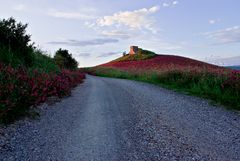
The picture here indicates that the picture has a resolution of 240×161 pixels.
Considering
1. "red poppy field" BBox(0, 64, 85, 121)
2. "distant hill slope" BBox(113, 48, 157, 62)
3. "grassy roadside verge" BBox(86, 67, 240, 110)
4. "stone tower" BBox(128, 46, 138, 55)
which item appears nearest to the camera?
"red poppy field" BBox(0, 64, 85, 121)

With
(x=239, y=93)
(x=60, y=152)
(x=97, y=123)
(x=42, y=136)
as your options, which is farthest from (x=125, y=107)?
(x=239, y=93)

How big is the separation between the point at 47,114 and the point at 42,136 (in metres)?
1.96

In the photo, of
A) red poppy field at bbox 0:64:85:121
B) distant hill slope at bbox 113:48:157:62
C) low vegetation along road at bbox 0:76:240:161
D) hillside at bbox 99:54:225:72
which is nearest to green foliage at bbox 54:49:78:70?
hillside at bbox 99:54:225:72

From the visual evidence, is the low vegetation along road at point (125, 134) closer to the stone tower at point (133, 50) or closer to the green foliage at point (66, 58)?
the green foliage at point (66, 58)

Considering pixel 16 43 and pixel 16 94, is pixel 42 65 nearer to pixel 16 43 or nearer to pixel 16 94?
pixel 16 43

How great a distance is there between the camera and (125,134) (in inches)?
213

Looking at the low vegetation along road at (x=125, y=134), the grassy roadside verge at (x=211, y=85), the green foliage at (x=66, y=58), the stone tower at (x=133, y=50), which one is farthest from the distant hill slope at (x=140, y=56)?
the low vegetation along road at (x=125, y=134)

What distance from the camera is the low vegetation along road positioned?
4.40 meters

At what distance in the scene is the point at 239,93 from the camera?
9578 millimetres

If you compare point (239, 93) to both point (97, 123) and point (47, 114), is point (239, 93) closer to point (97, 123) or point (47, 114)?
point (97, 123)

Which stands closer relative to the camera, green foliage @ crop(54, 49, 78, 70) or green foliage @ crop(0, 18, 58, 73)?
green foliage @ crop(0, 18, 58, 73)

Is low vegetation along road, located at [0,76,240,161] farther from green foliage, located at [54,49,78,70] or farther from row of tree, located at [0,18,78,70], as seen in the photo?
green foliage, located at [54,49,78,70]

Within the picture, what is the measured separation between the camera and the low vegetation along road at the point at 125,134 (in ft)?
14.4

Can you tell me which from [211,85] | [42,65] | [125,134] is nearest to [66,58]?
[42,65]
